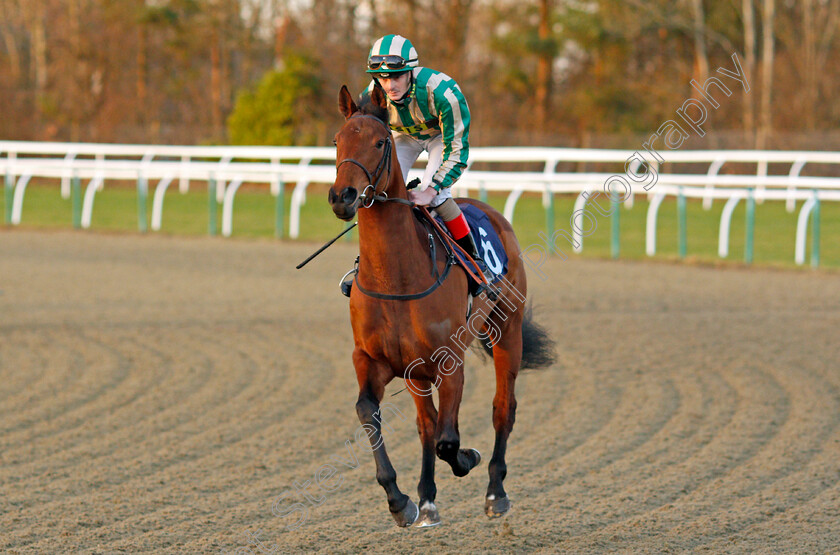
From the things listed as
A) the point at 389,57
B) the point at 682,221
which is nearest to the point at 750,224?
the point at 682,221

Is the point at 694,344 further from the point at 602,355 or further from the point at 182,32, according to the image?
the point at 182,32

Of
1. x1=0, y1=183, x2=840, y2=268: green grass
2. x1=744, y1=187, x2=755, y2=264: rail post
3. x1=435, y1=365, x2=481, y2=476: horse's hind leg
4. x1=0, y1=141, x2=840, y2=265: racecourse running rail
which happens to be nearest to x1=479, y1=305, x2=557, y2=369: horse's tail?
x1=435, y1=365, x2=481, y2=476: horse's hind leg

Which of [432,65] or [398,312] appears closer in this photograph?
[398,312]

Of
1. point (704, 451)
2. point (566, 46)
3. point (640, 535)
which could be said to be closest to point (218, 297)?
point (704, 451)

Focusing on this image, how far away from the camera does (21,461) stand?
5.36 meters

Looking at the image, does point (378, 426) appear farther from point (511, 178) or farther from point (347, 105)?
point (511, 178)

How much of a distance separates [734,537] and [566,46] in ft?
101

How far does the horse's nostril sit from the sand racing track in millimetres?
1448

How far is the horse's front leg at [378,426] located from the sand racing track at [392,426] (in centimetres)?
25

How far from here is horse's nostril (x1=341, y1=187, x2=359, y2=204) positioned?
3518 millimetres

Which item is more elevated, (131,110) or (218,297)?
(131,110)

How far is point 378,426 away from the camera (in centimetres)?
407

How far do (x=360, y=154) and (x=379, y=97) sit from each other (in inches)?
11.9

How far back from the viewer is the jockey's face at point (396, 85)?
416cm
